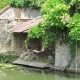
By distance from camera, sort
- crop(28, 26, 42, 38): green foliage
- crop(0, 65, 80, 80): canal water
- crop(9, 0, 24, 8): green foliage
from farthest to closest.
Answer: crop(9, 0, 24, 8): green foliage → crop(28, 26, 42, 38): green foliage → crop(0, 65, 80, 80): canal water

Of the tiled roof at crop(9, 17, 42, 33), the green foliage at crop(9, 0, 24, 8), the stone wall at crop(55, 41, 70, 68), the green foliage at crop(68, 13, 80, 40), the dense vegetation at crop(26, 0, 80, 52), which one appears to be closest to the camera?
the green foliage at crop(68, 13, 80, 40)

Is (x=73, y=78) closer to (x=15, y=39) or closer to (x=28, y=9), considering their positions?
(x=15, y=39)

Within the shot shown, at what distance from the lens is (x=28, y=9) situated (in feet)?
95.6

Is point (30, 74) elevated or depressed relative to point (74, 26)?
depressed

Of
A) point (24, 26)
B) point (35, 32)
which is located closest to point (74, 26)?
point (35, 32)

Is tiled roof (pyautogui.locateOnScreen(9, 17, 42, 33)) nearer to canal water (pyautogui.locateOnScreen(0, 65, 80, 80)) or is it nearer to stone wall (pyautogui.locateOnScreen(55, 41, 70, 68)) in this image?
canal water (pyautogui.locateOnScreen(0, 65, 80, 80))

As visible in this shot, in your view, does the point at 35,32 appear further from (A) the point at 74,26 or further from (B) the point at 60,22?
(A) the point at 74,26

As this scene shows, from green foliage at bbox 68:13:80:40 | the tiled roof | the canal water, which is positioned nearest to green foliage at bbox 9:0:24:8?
the tiled roof

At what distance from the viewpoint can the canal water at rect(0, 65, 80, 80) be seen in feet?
59.8

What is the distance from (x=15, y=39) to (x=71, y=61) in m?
6.12

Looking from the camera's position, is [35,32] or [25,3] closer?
[35,32]

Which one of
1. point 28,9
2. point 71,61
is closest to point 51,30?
point 71,61

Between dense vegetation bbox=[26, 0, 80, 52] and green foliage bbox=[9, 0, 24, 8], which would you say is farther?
green foliage bbox=[9, 0, 24, 8]

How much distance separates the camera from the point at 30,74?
1927 centimetres
